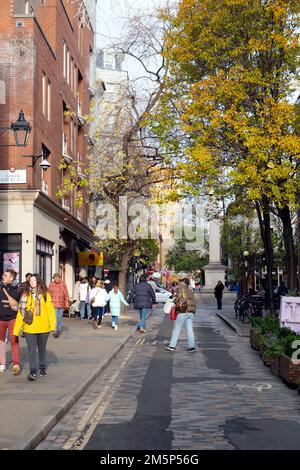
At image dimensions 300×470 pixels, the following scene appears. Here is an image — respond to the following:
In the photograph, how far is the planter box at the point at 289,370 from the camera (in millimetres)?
10945

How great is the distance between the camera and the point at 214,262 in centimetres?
5766

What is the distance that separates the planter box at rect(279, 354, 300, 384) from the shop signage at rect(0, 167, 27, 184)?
15.5 meters

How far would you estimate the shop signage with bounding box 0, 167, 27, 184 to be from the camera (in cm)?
2488

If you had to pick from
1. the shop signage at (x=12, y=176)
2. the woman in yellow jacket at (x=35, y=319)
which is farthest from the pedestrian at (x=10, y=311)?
the shop signage at (x=12, y=176)

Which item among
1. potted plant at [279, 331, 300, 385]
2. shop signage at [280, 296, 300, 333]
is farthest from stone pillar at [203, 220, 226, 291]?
potted plant at [279, 331, 300, 385]

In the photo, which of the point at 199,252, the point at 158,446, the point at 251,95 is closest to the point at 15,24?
the point at 251,95

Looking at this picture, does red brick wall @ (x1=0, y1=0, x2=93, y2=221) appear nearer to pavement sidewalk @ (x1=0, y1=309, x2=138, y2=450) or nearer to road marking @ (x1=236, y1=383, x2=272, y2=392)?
pavement sidewalk @ (x1=0, y1=309, x2=138, y2=450)

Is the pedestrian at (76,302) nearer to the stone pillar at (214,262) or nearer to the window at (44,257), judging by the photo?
the window at (44,257)

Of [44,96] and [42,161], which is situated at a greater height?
[44,96]

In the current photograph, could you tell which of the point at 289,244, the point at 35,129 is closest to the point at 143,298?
the point at 289,244

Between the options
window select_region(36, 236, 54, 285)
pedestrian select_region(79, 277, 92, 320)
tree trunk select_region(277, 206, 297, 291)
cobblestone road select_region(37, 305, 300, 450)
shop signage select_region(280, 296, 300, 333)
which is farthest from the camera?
pedestrian select_region(79, 277, 92, 320)

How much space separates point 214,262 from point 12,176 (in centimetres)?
3474

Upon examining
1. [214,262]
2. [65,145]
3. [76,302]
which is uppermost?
[65,145]

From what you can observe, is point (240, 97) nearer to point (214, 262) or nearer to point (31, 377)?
point (31, 377)
